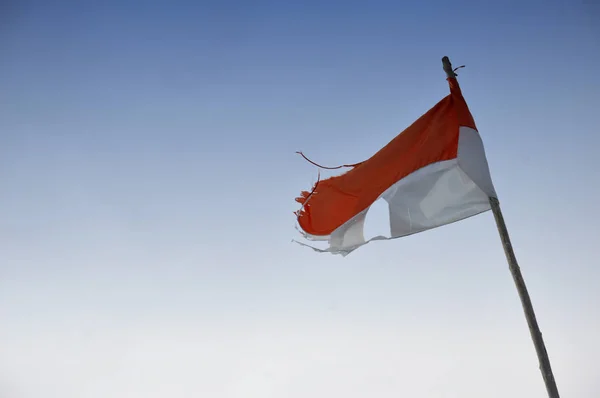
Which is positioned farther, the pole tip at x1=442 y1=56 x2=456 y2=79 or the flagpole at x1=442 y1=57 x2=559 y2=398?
the pole tip at x1=442 y1=56 x2=456 y2=79

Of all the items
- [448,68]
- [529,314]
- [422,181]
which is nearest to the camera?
[529,314]

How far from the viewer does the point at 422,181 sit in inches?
277

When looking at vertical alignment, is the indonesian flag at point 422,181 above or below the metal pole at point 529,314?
above

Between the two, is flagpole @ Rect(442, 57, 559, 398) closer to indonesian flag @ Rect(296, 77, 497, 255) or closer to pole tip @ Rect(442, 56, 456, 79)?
indonesian flag @ Rect(296, 77, 497, 255)

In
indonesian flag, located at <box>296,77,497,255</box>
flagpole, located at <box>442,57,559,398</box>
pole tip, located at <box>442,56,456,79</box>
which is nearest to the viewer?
flagpole, located at <box>442,57,559,398</box>

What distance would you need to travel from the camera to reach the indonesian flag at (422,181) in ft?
21.5

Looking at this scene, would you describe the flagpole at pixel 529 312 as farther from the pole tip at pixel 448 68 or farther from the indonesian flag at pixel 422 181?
the pole tip at pixel 448 68


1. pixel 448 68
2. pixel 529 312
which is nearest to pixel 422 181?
pixel 448 68

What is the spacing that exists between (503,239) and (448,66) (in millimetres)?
3457

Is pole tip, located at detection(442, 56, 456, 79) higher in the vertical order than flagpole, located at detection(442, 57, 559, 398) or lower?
higher

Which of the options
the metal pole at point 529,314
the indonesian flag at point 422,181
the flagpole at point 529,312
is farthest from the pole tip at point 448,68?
the metal pole at point 529,314

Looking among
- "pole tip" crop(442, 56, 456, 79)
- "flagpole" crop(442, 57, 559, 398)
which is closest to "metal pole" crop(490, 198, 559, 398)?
"flagpole" crop(442, 57, 559, 398)

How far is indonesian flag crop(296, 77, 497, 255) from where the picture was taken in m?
6.54

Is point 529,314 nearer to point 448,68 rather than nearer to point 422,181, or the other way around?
point 422,181
